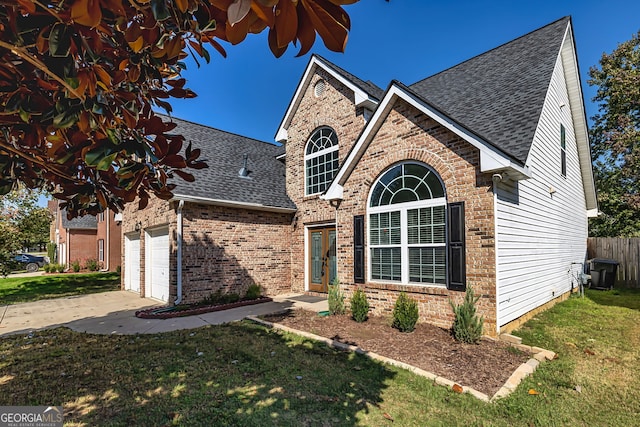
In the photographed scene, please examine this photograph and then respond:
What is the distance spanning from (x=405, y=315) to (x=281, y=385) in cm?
315

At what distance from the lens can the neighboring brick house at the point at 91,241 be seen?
78.0 feet

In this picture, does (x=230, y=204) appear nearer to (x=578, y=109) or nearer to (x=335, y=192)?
(x=335, y=192)

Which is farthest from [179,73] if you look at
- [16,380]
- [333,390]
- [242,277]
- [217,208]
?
[242,277]

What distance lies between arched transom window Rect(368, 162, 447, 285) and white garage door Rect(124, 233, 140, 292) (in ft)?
33.7

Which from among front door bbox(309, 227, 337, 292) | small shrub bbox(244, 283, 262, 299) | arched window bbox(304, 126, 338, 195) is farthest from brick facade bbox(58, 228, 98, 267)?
arched window bbox(304, 126, 338, 195)

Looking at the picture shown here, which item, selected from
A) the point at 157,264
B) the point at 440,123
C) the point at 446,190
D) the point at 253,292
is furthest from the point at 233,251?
the point at 440,123

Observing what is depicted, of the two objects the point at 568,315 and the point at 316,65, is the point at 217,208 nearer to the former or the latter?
the point at 316,65

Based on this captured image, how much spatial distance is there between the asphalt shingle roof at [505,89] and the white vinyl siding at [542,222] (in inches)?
28.5

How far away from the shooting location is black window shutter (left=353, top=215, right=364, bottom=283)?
8.03 meters

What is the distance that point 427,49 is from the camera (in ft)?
42.6

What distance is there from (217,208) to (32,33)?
374 inches

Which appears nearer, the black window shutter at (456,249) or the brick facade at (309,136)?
the black window shutter at (456,249)

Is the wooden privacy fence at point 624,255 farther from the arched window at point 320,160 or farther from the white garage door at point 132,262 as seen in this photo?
the white garage door at point 132,262

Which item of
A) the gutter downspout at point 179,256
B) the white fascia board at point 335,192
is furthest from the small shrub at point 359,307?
the gutter downspout at point 179,256
